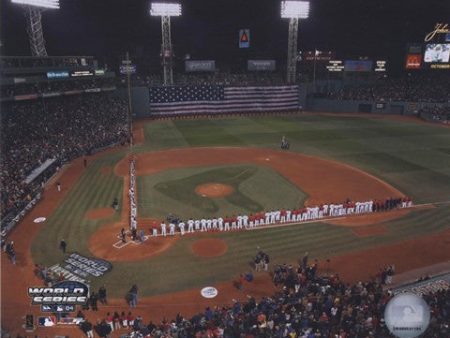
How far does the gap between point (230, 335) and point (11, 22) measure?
65689 millimetres

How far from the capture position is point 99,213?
29203 millimetres

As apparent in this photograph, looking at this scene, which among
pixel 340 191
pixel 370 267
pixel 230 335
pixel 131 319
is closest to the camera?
pixel 230 335

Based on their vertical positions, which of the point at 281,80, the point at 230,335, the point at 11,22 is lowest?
the point at 230,335

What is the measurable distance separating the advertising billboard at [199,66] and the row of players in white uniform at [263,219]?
54066mm

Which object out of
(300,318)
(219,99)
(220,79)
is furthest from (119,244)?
(220,79)

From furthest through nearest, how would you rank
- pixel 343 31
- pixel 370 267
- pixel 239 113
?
1. pixel 343 31
2. pixel 239 113
3. pixel 370 267

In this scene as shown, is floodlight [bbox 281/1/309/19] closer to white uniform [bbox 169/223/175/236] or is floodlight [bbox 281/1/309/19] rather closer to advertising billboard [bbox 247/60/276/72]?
advertising billboard [bbox 247/60/276/72]

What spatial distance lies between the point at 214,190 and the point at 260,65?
53.1 metres

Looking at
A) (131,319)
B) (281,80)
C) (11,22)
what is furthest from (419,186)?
(11,22)

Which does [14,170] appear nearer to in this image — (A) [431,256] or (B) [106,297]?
(B) [106,297]

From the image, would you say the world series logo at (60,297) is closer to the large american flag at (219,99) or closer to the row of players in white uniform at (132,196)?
the row of players in white uniform at (132,196)

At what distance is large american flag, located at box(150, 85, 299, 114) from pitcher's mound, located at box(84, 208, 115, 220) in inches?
1697

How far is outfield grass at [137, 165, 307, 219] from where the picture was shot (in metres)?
29.8

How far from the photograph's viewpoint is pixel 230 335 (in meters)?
14.7
